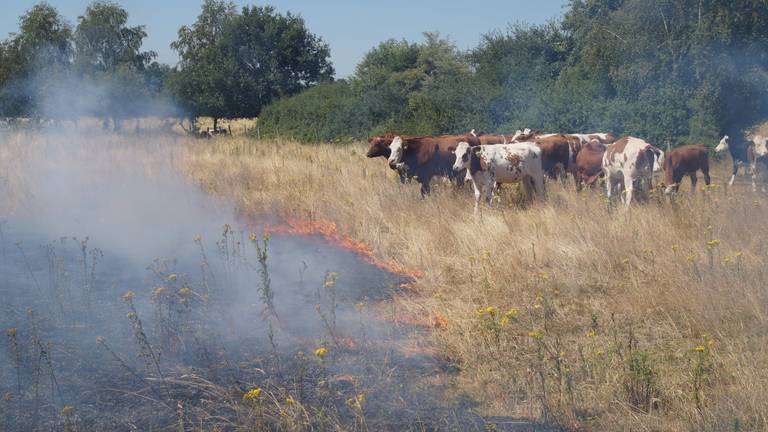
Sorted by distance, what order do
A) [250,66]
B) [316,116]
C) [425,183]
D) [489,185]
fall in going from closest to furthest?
[489,185] < [425,183] < [316,116] < [250,66]

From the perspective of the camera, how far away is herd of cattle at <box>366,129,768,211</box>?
11.0 meters

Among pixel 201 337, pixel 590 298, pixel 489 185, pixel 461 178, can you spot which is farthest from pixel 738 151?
pixel 201 337

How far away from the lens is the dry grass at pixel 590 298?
4641mm

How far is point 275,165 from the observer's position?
49.7ft

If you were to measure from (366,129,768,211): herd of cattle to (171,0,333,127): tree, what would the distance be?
2672cm

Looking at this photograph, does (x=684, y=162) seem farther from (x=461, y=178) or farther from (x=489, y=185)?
(x=461, y=178)

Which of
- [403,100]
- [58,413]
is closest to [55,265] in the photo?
[58,413]

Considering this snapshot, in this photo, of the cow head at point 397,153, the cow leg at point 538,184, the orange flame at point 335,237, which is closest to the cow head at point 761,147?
the cow leg at point 538,184

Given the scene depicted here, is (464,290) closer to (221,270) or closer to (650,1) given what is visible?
(221,270)

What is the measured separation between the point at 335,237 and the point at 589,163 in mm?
5210

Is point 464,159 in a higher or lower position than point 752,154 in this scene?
lower

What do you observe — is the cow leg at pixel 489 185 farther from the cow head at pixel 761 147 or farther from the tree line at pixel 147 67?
the tree line at pixel 147 67

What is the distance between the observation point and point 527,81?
78.0 ft

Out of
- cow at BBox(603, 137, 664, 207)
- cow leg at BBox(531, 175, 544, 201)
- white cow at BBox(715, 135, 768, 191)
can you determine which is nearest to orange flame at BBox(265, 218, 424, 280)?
cow leg at BBox(531, 175, 544, 201)
